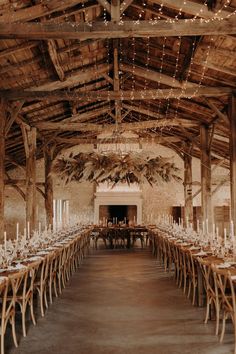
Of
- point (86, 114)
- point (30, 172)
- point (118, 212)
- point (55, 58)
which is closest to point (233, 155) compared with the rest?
point (55, 58)

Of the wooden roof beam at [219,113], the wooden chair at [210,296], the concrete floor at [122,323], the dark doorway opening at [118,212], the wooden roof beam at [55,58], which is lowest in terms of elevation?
the concrete floor at [122,323]

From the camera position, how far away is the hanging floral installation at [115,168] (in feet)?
20.4

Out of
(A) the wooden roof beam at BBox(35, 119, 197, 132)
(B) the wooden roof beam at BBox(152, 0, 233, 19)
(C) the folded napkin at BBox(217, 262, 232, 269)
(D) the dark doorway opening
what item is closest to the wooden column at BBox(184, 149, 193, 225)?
(A) the wooden roof beam at BBox(35, 119, 197, 132)

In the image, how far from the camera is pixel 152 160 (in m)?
6.29

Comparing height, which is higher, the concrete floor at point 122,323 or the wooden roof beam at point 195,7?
the wooden roof beam at point 195,7

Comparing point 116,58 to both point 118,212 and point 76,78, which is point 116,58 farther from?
point 118,212

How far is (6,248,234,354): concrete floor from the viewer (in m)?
4.03

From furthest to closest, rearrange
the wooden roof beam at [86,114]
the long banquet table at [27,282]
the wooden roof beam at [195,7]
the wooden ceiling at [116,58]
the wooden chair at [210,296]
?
the wooden roof beam at [86,114], the wooden roof beam at [195,7], the wooden ceiling at [116,58], the wooden chair at [210,296], the long banquet table at [27,282]

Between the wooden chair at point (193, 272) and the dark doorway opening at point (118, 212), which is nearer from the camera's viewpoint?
the wooden chair at point (193, 272)

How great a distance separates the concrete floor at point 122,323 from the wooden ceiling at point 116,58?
3.69 m

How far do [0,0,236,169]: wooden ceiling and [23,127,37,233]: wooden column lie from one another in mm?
361

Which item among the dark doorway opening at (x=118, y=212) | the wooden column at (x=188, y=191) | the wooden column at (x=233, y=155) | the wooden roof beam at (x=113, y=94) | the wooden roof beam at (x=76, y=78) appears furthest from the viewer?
the dark doorway opening at (x=118, y=212)

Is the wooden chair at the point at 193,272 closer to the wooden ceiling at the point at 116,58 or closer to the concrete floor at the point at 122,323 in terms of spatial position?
the concrete floor at the point at 122,323

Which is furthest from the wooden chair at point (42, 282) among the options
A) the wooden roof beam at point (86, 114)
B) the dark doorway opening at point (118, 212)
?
the dark doorway opening at point (118, 212)
